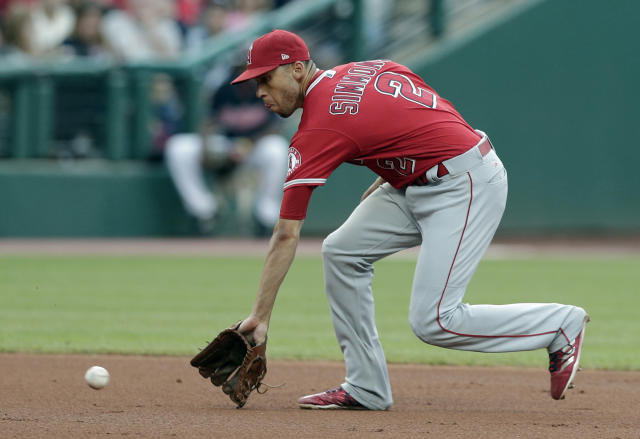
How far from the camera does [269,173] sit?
43.9 ft

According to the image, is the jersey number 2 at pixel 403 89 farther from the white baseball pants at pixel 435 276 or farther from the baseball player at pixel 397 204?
the white baseball pants at pixel 435 276

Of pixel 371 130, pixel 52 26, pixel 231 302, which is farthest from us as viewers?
pixel 52 26

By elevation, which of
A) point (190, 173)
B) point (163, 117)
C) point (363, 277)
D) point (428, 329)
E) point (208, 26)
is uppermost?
point (208, 26)

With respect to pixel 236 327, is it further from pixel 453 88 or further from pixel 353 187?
pixel 453 88

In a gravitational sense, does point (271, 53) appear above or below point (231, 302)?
above

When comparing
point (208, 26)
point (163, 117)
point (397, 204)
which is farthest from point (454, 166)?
point (208, 26)

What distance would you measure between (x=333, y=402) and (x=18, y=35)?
10.3 meters

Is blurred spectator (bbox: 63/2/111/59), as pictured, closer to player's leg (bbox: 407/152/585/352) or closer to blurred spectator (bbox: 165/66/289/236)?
blurred spectator (bbox: 165/66/289/236)

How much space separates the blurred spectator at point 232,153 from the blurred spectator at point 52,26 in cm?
190

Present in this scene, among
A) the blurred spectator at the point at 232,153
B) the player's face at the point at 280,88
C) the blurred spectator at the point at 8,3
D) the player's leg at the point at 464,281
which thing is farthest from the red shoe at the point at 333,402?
the blurred spectator at the point at 8,3

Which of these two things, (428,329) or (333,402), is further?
(333,402)

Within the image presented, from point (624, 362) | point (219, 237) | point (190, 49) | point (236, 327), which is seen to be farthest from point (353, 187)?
point (236, 327)

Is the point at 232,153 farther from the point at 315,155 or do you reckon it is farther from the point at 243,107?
the point at 315,155

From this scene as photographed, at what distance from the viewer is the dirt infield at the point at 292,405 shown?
4.16 meters
